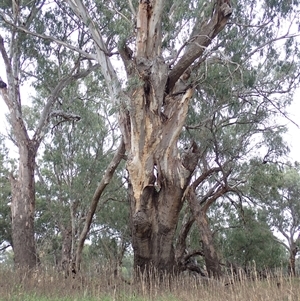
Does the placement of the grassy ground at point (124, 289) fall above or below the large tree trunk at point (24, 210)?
below

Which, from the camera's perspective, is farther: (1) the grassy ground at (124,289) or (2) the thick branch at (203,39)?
(2) the thick branch at (203,39)

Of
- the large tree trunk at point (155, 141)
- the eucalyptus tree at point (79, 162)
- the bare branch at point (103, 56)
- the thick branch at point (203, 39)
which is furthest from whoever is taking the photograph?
the eucalyptus tree at point (79, 162)

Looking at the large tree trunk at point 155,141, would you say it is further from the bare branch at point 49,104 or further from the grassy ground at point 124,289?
the bare branch at point 49,104

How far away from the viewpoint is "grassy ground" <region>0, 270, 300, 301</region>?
571cm

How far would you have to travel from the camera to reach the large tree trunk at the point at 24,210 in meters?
10.4

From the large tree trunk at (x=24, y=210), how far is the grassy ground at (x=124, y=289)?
2.95 meters

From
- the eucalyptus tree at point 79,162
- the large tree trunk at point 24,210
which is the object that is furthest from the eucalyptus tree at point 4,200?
the large tree trunk at point 24,210

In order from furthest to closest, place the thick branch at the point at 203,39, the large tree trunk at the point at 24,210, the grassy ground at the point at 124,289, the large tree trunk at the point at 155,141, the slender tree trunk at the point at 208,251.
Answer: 1. the slender tree trunk at the point at 208,251
2. the large tree trunk at the point at 24,210
3. the thick branch at the point at 203,39
4. the large tree trunk at the point at 155,141
5. the grassy ground at the point at 124,289

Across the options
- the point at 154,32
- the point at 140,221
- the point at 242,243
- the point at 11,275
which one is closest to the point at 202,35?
the point at 154,32

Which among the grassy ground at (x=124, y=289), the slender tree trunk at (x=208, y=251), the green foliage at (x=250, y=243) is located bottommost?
the grassy ground at (x=124, y=289)

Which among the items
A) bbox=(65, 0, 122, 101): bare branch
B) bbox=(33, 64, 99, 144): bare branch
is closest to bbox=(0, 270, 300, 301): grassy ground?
bbox=(65, 0, 122, 101): bare branch

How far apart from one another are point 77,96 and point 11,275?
9.39 metres

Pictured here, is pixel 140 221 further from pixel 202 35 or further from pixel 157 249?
pixel 202 35

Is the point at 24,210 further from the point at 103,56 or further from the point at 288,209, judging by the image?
the point at 288,209
